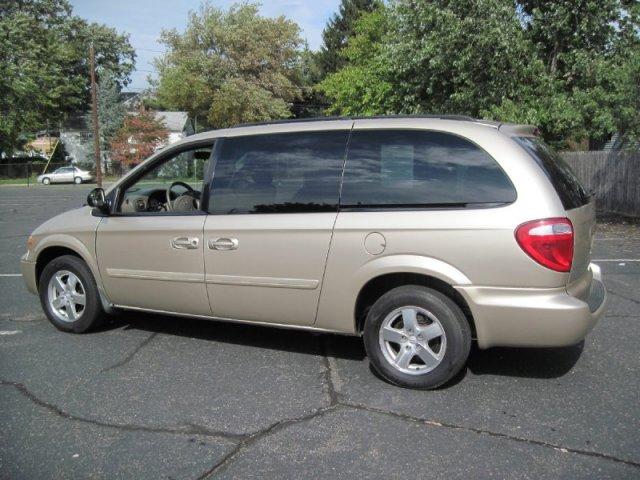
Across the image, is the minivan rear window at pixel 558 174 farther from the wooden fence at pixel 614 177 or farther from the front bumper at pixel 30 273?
the wooden fence at pixel 614 177

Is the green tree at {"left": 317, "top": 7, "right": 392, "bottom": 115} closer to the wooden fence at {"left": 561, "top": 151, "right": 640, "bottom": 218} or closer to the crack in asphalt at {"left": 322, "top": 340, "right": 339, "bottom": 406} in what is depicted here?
the wooden fence at {"left": 561, "top": 151, "right": 640, "bottom": 218}

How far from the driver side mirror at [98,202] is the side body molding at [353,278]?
7.10 ft

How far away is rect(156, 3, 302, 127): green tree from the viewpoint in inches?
1943

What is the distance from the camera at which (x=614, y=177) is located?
1675cm

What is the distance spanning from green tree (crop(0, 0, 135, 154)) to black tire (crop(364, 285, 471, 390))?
46.5m

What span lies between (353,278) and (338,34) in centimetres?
5493

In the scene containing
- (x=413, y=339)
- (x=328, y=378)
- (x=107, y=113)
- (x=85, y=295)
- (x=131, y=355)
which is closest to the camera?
(x=413, y=339)

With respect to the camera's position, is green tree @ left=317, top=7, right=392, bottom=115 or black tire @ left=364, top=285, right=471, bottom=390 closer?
black tire @ left=364, top=285, right=471, bottom=390

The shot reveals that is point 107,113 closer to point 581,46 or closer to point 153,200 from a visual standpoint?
point 581,46

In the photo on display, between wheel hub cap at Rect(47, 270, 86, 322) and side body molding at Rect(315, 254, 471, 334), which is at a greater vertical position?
side body molding at Rect(315, 254, 471, 334)

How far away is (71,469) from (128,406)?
769 mm

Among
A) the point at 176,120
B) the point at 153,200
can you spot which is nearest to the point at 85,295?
the point at 153,200

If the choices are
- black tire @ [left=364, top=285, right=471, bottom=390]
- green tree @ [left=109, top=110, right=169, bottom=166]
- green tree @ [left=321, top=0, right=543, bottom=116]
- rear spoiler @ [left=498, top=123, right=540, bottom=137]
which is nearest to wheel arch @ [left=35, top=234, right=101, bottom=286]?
black tire @ [left=364, top=285, right=471, bottom=390]

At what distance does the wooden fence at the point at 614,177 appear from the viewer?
52.1 ft
